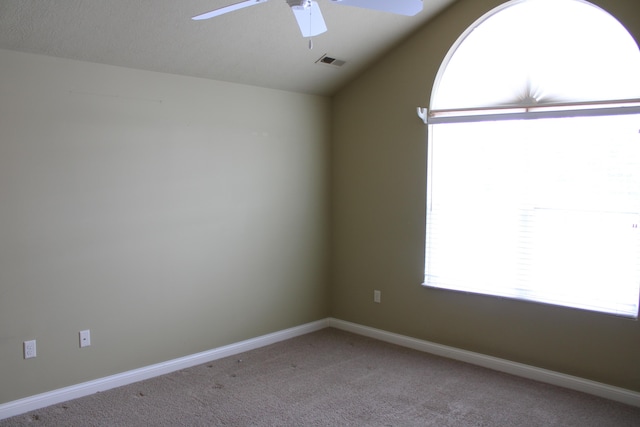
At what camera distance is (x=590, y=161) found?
329 centimetres

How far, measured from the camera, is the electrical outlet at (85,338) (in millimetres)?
3180

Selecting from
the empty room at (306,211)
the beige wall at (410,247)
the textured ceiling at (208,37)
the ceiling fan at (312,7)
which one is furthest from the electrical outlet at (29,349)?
the beige wall at (410,247)

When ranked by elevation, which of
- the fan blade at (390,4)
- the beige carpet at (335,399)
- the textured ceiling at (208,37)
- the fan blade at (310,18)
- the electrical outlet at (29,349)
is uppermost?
the textured ceiling at (208,37)

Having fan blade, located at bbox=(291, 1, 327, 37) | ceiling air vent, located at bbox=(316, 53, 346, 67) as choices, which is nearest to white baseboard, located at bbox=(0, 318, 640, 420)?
ceiling air vent, located at bbox=(316, 53, 346, 67)

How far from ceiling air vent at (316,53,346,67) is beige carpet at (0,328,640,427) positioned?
8.07 ft

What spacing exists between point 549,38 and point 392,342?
274 centimetres

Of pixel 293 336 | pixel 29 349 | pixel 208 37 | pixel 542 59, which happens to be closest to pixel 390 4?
pixel 208 37

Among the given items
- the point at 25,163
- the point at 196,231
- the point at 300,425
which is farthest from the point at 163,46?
the point at 300,425

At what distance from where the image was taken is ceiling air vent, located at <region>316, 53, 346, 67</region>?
394cm

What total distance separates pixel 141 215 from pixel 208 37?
4.36 feet

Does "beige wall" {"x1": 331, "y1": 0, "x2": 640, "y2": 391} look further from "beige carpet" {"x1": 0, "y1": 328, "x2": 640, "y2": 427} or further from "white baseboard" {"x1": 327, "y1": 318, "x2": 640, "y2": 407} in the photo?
"beige carpet" {"x1": 0, "y1": 328, "x2": 640, "y2": 427}

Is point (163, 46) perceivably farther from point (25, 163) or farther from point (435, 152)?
point (435, 152)

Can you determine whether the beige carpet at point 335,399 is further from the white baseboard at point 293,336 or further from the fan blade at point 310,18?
the fan blade at point 310,18

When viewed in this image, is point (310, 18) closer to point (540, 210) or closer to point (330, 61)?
point (330, 61)
